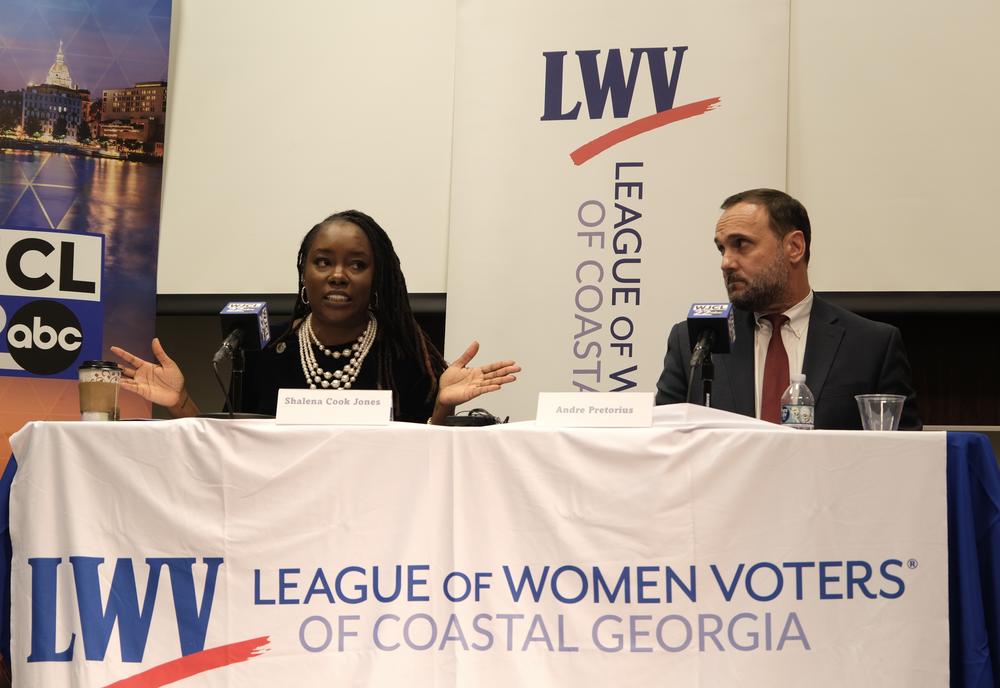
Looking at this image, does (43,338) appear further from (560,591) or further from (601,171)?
(560,591)

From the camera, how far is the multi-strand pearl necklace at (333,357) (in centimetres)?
326

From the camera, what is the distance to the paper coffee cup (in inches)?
96.5

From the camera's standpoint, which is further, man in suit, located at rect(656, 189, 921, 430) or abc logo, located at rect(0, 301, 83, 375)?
abc logo, located at rect(0, 301, 83, 375)

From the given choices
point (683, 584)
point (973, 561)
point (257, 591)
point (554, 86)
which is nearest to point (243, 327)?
point (257, 591)

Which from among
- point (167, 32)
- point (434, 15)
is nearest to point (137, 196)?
point (167, 32)

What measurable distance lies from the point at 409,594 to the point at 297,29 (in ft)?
10.6

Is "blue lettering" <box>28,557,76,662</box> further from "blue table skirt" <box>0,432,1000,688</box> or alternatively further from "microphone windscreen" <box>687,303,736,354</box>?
"blue table skirt" <box>0,432,1000,688</box>

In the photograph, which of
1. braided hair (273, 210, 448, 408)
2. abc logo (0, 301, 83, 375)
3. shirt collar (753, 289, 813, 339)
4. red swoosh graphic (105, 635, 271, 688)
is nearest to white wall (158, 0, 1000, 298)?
abc logo (0, 301, 83, 375)

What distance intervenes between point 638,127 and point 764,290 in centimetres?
115

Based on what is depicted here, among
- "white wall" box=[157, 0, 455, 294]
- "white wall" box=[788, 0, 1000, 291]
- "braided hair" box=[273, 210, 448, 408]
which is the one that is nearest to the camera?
"braided hair" box=[273, 210, 448, 408]

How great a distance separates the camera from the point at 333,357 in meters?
3.33

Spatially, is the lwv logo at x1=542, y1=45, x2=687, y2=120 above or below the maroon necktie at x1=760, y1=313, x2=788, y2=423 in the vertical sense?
above

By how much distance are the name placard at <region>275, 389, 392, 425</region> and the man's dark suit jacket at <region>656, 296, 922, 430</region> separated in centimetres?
122

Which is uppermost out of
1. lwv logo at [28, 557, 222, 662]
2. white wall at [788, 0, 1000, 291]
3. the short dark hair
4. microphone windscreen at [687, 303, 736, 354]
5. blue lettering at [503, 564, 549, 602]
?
white wall at [788, 0, 1000, 291]
